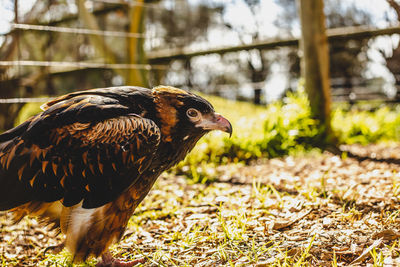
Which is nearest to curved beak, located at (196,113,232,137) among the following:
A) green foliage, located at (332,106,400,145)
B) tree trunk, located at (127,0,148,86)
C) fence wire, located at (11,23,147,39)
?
fence wire, located at (11,23,147,39)

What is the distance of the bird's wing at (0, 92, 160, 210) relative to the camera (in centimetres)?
204

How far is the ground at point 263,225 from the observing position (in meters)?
2.04

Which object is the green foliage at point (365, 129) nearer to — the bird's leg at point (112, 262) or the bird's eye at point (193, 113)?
the bird's eye at point (193, 113)

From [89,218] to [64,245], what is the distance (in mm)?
304

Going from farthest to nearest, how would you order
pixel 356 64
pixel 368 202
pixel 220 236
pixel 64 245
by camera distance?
pixel 356 64
pixel 368 202
pixel 220 236
pixel 64 245

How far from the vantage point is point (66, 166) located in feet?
6.80

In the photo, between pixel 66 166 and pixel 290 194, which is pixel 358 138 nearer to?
pixel 290 194

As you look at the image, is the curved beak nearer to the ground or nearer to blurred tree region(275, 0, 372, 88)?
the ground

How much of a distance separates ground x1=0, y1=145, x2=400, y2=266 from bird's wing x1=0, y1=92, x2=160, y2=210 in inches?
21.7

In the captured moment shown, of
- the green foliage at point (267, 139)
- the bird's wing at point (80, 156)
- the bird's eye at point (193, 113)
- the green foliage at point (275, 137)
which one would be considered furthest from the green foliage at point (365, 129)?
the bird's wing at point (80, 156)

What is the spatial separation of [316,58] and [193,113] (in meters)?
3.46

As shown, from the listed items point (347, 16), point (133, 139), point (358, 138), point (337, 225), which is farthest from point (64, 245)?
point (347, 16)

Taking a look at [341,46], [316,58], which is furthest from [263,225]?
[341,46]

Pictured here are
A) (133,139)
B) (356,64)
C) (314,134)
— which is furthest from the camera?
(356,64)
